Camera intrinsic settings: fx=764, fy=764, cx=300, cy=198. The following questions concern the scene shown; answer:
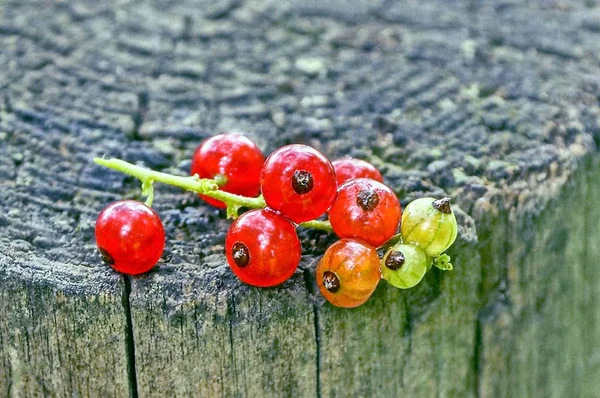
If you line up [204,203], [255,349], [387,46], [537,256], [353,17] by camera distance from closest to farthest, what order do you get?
[255,349]
[204,203]
[537,256]
[387,46]
[353,17]

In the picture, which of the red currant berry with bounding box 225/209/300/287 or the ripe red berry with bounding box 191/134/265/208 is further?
the ripe red berry with bounding box 191/134/265/208

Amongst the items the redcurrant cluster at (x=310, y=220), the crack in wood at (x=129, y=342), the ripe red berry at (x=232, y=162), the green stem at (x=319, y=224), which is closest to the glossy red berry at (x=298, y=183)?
the redcurrant cluster at (x=310, y=220)

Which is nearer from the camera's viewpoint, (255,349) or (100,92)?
(255,349)

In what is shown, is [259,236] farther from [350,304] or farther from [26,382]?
[26,382]

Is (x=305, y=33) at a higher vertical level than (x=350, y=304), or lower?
higher

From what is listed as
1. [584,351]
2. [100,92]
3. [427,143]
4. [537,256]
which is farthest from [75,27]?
[584,351]

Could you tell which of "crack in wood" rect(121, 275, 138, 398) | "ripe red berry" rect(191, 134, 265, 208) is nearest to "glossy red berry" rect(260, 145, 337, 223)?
"ripe red berry" rect(191, 134, 265, 208)

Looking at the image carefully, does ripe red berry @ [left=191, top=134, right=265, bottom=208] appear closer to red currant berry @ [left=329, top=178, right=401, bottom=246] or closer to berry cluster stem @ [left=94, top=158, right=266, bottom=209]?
berry cluster stem @ [left=94, top=158, right=266, bottom=209]

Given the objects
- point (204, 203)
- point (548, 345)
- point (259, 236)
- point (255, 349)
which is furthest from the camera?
point (548, 345)
